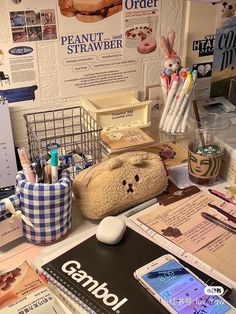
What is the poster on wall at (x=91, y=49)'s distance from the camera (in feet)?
3.59

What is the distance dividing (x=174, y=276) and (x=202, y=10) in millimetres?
805

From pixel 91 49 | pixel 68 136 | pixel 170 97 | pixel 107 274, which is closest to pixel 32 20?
pixel 91 49

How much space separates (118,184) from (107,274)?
0.74ft

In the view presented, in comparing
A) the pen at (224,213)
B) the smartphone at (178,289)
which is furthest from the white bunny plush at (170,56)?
the smartphone at (178,289)

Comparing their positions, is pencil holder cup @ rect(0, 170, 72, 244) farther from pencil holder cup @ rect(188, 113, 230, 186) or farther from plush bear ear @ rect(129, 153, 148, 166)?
pencil holder cup @ rect(188, 113, 230, 186)

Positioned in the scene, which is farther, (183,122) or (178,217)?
(183,122)

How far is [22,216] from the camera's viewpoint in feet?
2.84

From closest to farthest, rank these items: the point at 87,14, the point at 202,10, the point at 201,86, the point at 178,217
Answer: the point at 178,217 < the point at 87,14 < the point at 202,10 < the point at 201,86

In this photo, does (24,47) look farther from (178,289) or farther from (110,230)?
(178,289)

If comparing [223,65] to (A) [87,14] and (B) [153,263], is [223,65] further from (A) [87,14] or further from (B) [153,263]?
(B) [153,263]

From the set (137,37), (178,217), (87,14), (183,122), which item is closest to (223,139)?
(183,122)

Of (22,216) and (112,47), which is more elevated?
(112,47)

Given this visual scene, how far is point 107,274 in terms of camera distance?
796mm

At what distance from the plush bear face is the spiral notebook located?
7 centimetres
